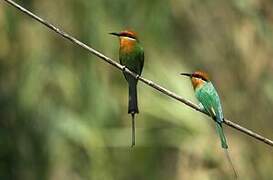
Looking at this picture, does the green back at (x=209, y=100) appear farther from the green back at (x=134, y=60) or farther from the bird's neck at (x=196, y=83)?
the green back at (x=134, y=60)

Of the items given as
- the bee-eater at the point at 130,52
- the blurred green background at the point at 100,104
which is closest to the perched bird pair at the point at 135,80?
the bee-eater at the point at 130,52

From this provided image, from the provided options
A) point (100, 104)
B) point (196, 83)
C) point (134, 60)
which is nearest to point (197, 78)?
point (196, 83)

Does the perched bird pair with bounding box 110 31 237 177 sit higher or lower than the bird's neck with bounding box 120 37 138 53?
lower

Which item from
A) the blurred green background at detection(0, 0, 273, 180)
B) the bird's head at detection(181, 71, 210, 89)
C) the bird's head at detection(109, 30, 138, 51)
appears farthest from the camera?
the blurred green background at detection(0, 0, 273, 180)

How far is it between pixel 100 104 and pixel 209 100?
3397 millimetres

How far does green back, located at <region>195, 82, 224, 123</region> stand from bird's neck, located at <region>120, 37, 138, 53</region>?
0.52 feet

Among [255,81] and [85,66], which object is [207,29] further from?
[85,66]

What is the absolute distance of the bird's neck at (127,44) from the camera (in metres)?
1.74

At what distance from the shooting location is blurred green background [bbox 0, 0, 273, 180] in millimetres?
5070

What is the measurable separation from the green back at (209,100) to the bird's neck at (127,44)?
0.52ft

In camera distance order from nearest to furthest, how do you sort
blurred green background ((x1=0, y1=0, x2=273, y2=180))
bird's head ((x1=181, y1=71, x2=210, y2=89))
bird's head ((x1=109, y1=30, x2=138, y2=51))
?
bird's head ((x1=181, y1=71, x2=210, y2=89))
bird's head ((x1=109, y1=30, x2=138, y2=51))
blurred green background ((x1=0, y1=0, x2=273, y2=180))

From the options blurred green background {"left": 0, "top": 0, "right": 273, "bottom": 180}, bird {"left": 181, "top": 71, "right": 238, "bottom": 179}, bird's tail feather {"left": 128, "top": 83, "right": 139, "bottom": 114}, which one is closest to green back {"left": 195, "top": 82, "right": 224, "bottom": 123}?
bird {"left": 181, "top": 71, "right": 238, "bottom": 179}

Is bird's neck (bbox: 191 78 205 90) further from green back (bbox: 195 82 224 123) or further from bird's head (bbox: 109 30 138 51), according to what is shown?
bird's head (bbox: 109 30 138 51)

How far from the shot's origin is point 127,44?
177cm
